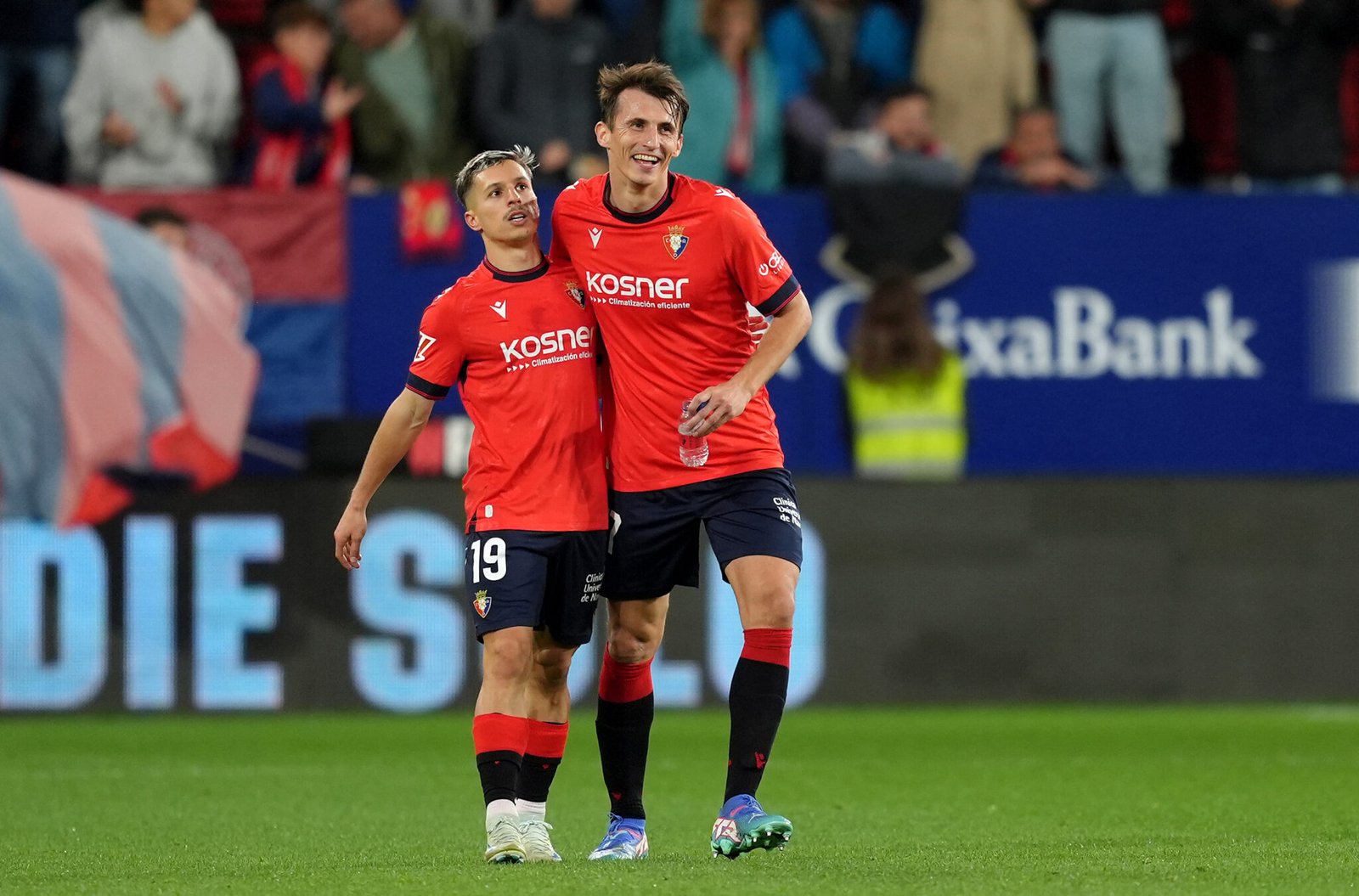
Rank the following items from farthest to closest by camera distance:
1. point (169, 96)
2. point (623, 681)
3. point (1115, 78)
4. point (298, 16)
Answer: point (1115, 78) → point (298, 16) → point (169, 96) → point (623, 681)

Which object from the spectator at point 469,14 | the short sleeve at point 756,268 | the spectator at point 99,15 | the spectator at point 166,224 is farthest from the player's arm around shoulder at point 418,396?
the spectator at point 469,14

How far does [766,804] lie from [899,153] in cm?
595

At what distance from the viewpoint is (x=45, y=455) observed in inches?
447

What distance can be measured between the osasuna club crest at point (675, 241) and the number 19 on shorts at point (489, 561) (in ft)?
2.93

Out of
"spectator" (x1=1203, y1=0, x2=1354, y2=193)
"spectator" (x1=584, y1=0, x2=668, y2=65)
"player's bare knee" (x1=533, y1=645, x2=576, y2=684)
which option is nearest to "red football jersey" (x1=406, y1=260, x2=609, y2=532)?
"player's bare knee" (x1=533, y1=645, x2=576, y2=684)

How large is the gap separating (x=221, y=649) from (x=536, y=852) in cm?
555

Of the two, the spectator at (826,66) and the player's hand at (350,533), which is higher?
the spectator at (826,66)

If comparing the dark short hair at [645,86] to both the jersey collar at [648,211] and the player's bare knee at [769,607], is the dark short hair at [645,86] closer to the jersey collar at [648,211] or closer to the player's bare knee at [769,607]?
the jersey collar at [648,211]

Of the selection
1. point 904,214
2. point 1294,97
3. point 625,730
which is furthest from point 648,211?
point 1294,97

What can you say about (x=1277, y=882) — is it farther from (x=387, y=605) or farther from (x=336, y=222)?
(x=336, y=222)

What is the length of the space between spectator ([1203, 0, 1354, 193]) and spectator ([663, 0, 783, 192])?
2.96 meters

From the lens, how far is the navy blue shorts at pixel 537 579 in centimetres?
582

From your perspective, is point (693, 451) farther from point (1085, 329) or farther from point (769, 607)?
point (1085, 329)

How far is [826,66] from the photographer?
13.5 meters
